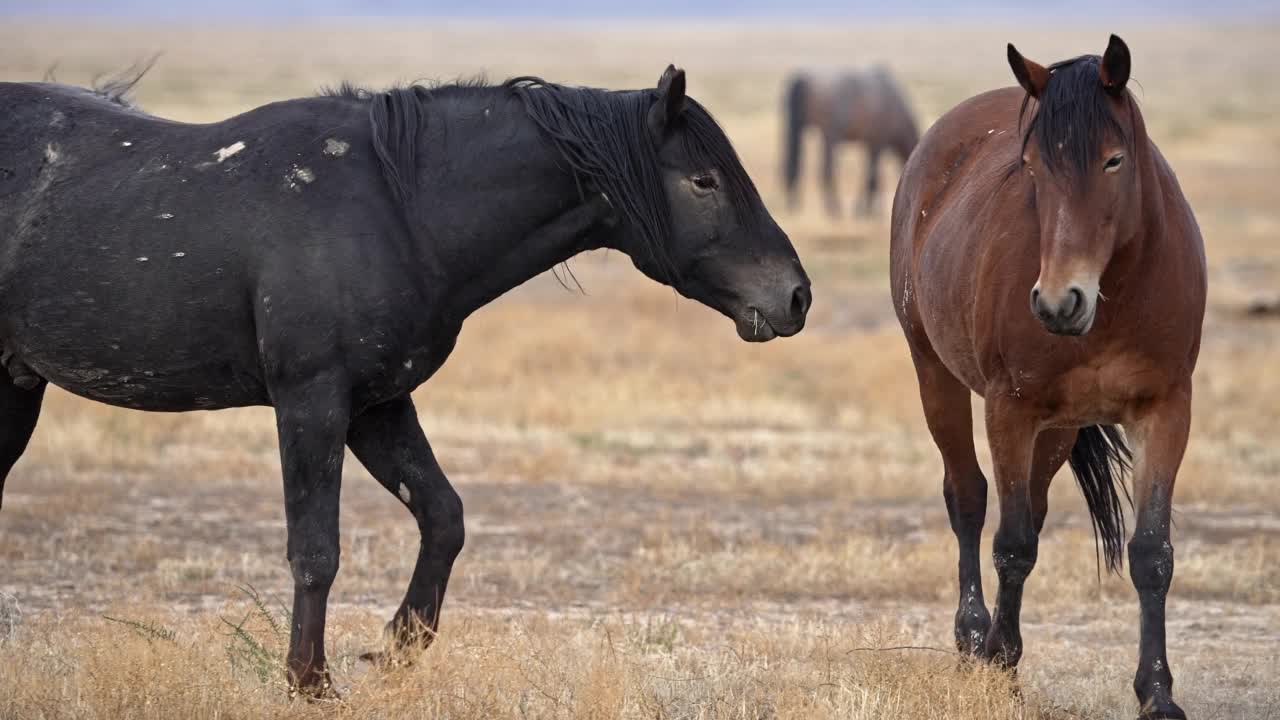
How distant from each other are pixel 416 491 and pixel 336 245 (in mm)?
1016

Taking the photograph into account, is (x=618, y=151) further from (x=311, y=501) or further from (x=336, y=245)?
(x=311, y=501)

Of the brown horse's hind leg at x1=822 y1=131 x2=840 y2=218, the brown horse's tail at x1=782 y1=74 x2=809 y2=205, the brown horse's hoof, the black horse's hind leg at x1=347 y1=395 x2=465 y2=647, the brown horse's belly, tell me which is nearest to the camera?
the brown horse's hoof

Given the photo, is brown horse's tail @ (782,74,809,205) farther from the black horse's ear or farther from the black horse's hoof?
the black horse's hoof

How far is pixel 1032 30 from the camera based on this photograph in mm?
154875

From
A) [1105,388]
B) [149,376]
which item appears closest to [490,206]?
[149,376]

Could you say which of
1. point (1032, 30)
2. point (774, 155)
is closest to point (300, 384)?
point (774, 155)

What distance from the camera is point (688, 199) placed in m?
5.67

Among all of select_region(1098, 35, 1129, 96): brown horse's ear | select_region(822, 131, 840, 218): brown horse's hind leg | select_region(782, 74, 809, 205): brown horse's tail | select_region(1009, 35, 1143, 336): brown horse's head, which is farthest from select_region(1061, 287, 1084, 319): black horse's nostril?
select_region(782, 74, 809, 205): brown horse's tail

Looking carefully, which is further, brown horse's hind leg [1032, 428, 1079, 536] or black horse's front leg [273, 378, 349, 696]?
brown horse's hind leg [1032, 428, 1079, 536]

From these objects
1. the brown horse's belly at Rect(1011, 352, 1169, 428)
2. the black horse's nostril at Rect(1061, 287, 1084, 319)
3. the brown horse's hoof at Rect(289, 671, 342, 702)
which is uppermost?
the black horse's nostril at Rect(1061, 287, 1084, 319)

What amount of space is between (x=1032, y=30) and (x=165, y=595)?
15606cm

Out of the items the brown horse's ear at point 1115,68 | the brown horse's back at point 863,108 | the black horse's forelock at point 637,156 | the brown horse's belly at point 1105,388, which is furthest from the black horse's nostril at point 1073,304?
the brown horse's back at point 863,108

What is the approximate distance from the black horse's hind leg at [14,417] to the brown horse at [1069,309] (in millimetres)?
3718

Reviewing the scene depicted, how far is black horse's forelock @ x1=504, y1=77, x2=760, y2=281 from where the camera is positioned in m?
5.62
